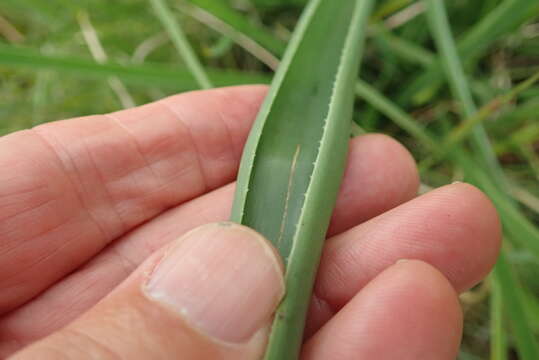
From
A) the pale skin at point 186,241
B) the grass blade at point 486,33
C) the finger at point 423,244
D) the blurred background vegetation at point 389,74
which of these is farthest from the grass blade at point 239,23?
the finger at point 423,244

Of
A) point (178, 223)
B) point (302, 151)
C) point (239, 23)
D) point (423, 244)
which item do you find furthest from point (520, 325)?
point (239, 23)

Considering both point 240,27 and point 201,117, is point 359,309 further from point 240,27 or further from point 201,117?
point 240,27

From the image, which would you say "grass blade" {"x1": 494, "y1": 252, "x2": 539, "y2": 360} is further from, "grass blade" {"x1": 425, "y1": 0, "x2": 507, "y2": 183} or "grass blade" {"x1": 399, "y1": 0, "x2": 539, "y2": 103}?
"grass blade" {"x1": 399, "y1": 0, "x2": 539, "y2": 103}

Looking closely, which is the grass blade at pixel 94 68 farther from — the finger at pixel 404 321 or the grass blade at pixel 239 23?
the finger at pixel 404 321

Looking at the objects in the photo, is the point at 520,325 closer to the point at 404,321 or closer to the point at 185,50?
the point at 404,321

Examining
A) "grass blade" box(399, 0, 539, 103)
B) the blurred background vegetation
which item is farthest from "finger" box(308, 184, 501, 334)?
"grass blade" box(399, 0, 539, 103)
